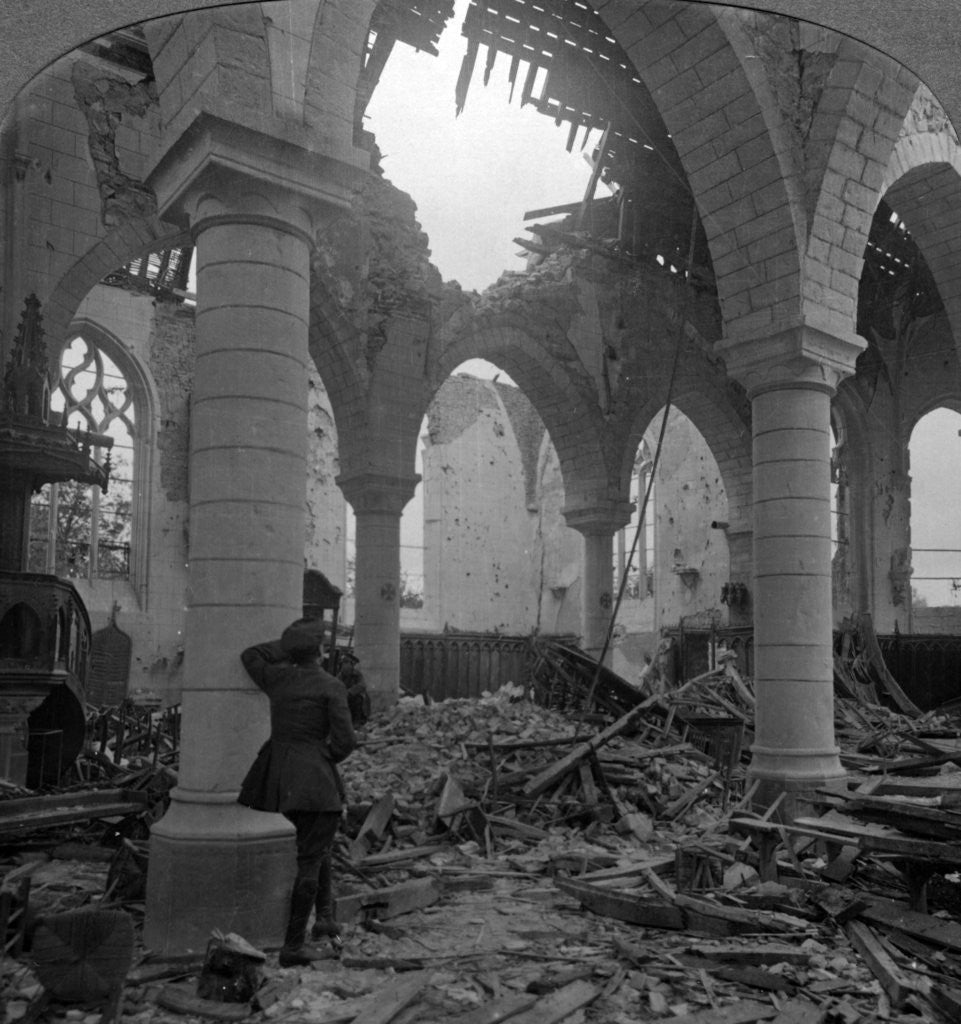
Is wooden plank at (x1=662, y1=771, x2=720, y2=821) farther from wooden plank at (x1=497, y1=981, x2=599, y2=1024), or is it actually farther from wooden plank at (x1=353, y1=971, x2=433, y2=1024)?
wooden plank at (x1=353, y1=971, x2=433, y2=1024)

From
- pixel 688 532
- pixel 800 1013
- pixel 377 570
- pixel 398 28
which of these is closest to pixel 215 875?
pixel 800 1013

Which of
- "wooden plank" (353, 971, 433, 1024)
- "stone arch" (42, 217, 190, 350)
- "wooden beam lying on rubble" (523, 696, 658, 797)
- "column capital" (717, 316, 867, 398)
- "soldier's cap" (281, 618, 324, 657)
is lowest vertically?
"wooden plank" (353, 971, 433, 1024)

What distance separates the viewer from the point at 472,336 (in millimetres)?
16344

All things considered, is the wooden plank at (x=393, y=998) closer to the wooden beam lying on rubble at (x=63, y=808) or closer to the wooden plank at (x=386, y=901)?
the wooden plank at (x=386, y=901)

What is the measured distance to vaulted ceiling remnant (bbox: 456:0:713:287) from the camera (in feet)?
44.0

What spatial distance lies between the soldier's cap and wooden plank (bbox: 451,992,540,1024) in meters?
1.84

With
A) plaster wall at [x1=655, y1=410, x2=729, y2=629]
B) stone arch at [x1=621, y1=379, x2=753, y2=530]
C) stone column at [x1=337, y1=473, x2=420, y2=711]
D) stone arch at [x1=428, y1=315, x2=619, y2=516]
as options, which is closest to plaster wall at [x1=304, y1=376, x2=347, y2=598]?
stone arch at [x1=428, y1=315, x2=619, y2=516]

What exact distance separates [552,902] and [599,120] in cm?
1218

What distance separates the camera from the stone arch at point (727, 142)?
809 centimetres

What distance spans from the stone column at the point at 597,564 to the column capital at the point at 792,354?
9.29 metres

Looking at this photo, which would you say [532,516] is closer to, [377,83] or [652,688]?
[652,688]

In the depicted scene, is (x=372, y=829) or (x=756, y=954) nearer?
(x=756, y=954)

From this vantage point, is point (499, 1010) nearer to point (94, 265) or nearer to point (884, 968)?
point (884, 968)

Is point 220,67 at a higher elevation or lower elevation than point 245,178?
higher
